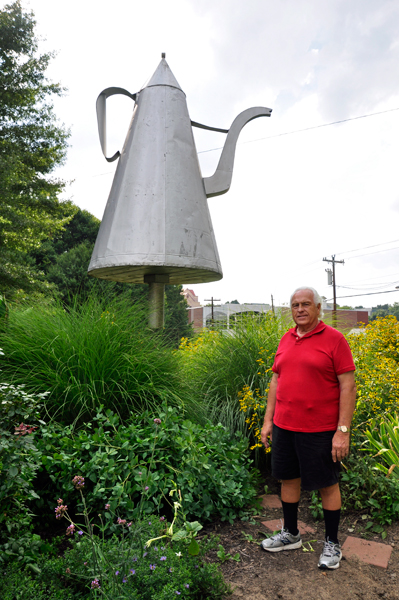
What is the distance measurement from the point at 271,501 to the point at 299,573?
77cm

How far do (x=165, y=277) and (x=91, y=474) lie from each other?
2130mm

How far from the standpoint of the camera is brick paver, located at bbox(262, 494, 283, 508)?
96.7 inches

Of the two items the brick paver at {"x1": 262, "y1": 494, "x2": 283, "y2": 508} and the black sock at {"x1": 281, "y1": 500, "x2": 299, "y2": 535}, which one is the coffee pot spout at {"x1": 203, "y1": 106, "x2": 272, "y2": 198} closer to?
the brick paver at {"x1": 262, "y1": 494, "x2": 283, "y2": 508}

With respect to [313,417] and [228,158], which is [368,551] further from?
Result: [228,158]

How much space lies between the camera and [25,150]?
11133 mm

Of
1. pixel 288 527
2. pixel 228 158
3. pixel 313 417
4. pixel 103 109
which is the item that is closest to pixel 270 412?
pixel 313 417

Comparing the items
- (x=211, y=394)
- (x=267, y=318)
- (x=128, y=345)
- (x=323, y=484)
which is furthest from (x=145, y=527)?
(x=267, y=318)

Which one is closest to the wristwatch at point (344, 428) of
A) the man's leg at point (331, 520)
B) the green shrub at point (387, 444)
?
the man's leg at point (331, 520)

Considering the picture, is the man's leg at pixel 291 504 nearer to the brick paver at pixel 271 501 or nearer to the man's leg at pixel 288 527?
the man's leg at pixel 288 527

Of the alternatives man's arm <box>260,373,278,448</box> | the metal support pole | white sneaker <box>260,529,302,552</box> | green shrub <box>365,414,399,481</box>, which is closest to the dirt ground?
white sneaker <box>260,529,302,552</box>

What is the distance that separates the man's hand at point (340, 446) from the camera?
1772 millimetres

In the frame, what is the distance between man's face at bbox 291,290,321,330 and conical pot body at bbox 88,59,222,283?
1.41 meters

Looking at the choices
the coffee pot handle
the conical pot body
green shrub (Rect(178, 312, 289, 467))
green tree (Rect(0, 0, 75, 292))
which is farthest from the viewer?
green tree (Rect(0, 0, 75, 292))

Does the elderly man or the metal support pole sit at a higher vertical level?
the metal support pole
